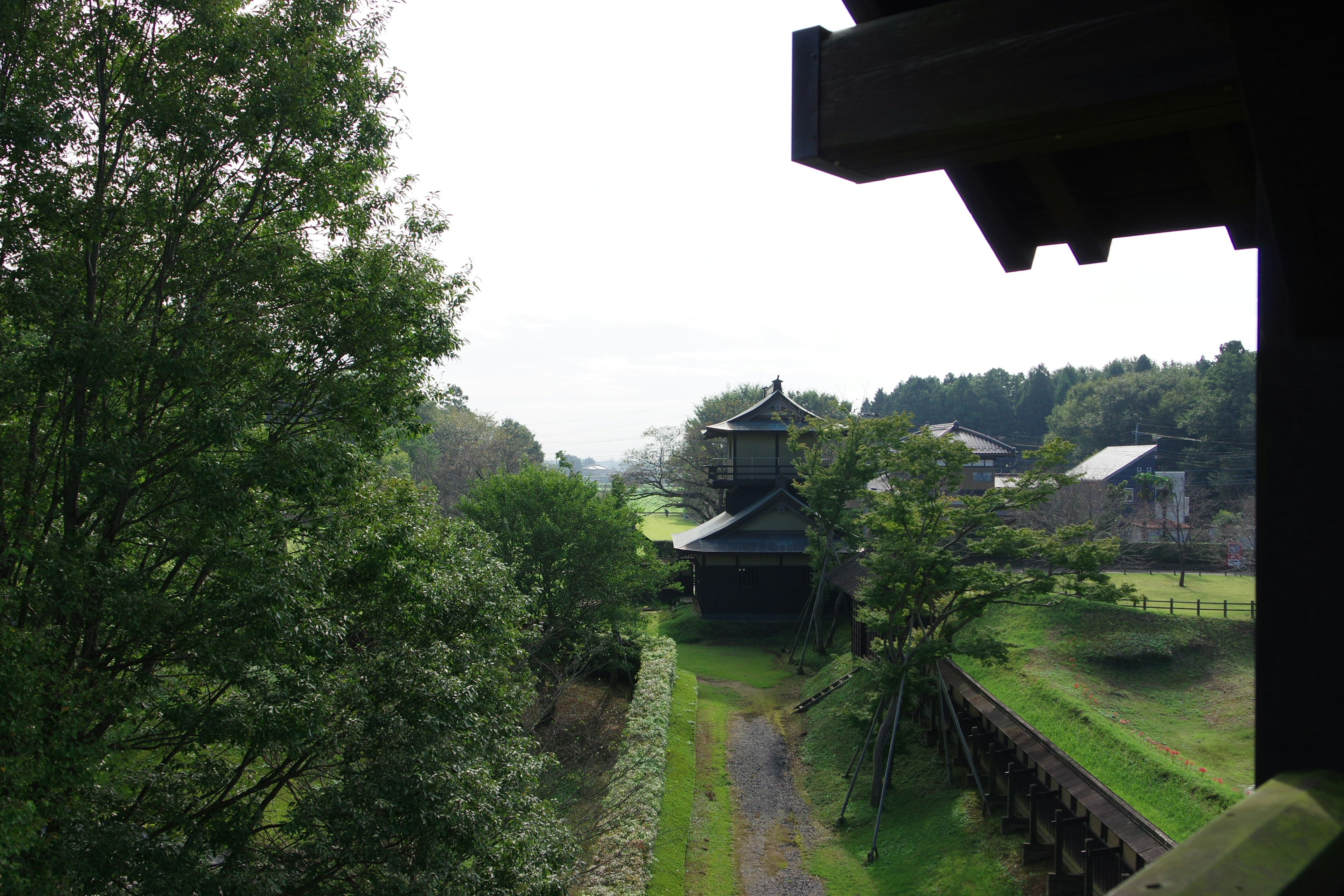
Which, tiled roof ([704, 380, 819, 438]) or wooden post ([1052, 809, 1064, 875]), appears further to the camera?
tiled roof ([704, 380, 819, 438])

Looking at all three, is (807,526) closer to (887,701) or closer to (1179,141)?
(887,701)

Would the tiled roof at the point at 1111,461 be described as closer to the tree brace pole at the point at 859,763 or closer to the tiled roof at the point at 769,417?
the tiled roof at the point at 769,417

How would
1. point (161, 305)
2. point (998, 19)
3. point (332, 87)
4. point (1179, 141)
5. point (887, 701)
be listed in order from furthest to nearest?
point (887, 701) → point (332, 87) → point (161, 305) → point (1179, 141) → point (998, 19)

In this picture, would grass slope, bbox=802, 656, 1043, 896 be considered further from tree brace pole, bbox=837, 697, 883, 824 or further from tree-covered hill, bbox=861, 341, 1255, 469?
tree-covered hill, bbox=861, 341, 1255, 469

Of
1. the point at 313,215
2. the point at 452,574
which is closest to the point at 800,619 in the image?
the point at 452,574

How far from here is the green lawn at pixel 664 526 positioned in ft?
162

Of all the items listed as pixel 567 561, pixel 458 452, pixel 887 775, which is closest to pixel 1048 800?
pixel 887 775

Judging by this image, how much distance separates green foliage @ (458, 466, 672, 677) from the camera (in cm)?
1972

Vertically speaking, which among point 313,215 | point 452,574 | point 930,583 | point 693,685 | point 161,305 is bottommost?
point 693,685

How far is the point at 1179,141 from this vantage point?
206 cm

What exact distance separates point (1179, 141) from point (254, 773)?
9576 mm

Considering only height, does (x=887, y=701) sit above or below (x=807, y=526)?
below

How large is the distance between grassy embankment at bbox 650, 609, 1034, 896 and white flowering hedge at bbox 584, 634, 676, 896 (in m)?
0.91

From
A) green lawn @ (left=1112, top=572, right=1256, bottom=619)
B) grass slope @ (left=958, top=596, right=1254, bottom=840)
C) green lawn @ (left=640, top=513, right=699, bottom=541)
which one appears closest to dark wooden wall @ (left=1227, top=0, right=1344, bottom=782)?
grass slope @ (left=958, top=596, right=1254, bottom=840)
